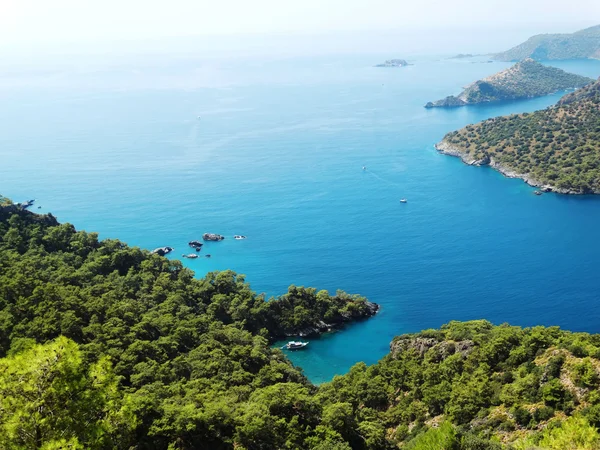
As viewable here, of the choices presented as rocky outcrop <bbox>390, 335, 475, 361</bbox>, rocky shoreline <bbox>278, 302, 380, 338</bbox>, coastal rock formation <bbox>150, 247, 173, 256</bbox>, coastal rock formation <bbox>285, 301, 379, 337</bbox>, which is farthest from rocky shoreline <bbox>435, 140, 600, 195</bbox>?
coastal rock formation <bbox>150, 247, 173, 256</bbox>

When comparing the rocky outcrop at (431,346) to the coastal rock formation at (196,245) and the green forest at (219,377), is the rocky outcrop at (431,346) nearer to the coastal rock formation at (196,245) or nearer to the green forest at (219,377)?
the green forest at (219,377)

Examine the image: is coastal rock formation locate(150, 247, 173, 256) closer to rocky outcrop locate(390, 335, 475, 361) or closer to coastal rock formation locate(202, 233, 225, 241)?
coastal rock formation locate(202, 233, 225, 241)

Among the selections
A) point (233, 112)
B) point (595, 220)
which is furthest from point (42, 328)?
point (233, 112)

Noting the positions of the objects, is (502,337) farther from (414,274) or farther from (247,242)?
(247,242)

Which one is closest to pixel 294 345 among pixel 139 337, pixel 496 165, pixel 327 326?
pixel 327 326

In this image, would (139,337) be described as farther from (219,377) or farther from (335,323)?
(335,323)
